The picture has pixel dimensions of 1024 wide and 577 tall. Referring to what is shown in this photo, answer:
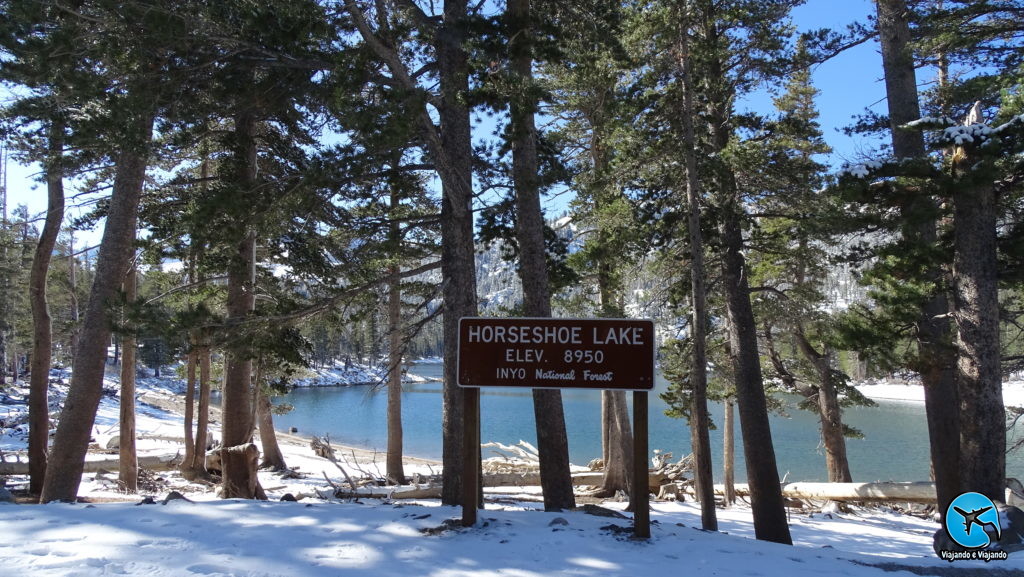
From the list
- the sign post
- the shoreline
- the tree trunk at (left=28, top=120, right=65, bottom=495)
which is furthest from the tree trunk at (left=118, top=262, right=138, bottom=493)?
the sign post

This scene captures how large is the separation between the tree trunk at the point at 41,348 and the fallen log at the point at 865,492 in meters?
12.9

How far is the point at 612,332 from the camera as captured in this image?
5020mm

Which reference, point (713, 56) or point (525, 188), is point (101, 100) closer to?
point (525, 188)

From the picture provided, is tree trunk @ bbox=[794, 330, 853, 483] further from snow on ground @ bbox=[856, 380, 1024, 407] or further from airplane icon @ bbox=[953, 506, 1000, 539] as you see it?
snow on ground @ bbox=[856, 380, 1024, 407]

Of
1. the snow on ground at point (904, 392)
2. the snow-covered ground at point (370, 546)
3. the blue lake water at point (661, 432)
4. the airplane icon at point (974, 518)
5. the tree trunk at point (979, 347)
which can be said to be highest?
the tree trunk at point (979, 347)

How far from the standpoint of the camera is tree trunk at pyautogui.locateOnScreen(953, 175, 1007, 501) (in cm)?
681

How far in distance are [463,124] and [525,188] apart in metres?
1.05

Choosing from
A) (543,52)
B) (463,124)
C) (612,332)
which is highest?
(543,52)

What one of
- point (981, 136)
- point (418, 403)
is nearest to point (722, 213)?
point (981, 136)

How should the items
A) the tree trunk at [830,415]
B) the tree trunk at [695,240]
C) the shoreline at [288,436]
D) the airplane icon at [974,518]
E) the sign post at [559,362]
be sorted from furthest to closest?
the shoreline at [288,436], the tree trunk at [830,415], the tree trunk at [695,240], the airplane icon at [974,518], the sign post at [559,362]

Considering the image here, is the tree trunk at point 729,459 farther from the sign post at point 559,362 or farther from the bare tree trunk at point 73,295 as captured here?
the bare tree trunk at point 73,295

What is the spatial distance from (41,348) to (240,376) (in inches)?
167

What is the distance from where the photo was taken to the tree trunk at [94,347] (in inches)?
307

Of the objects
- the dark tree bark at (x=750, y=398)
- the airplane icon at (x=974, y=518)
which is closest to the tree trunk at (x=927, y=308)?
the dark tree bark at (x=750, y=398)
